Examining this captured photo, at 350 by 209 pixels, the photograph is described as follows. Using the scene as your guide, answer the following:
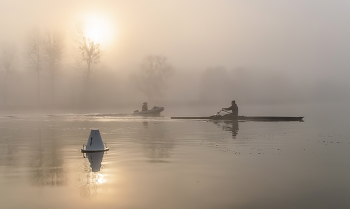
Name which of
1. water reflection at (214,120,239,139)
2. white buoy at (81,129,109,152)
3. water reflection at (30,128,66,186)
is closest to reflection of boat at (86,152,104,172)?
white buoy at (81,129,109,152)

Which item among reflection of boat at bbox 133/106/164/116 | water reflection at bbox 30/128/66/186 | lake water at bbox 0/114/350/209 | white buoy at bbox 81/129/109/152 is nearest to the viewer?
lake water at bbox 0/114/350/209

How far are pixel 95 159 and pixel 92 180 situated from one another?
357 centimetres

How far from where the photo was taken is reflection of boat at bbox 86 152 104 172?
11656 millimetres

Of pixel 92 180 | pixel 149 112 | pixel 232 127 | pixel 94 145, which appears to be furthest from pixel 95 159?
pixel 149 112

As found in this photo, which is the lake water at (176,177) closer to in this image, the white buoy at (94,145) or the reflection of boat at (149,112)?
the white buoy at (94,145)

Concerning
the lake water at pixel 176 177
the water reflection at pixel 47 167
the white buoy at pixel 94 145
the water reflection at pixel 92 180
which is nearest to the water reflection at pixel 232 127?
the lake water at pixel 176 177

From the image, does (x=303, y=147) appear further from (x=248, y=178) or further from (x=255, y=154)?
(x=248, y=178)

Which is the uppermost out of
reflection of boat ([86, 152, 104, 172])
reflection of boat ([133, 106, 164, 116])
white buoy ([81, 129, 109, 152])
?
reflection of boat ([133, 106, 164, 116])

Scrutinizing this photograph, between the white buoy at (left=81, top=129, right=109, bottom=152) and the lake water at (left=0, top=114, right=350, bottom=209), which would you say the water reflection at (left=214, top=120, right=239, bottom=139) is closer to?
the lake water at (left=0, top=114, right=350, bottom=209)

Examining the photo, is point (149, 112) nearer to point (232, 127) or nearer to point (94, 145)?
point (232, 127)

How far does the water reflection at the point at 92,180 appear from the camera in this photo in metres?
8.52

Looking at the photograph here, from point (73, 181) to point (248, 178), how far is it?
4451mm

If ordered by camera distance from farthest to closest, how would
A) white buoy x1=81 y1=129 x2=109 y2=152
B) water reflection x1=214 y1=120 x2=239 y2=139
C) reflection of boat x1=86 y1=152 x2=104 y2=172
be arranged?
water reflection x1=214 y1=120 x2=239 y2=139 < white buoy x1=81 y1=129 x2=109 y2=152 < reflection of boat x1=86 y1=152 x2=104 y2=172

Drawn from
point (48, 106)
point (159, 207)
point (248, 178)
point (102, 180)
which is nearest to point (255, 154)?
point (248, 178)
